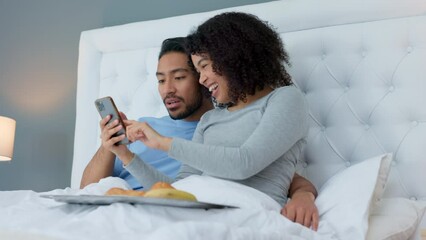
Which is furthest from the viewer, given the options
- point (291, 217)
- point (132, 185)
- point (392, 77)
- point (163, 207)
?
point (132, 185)

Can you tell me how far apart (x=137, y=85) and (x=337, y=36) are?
84 centimetres

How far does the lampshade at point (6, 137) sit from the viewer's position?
2373mm

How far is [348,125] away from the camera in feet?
5.72

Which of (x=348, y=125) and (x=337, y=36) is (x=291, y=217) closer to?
(x=348, y=125)

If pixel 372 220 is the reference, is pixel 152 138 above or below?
above

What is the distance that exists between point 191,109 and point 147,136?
47 centimetres

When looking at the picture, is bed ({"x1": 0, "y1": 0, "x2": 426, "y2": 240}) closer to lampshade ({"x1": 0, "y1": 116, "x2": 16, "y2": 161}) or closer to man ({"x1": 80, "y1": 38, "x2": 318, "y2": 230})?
man ({"x1": 80, "y1": 38, "x2": 318, "y2": 230})

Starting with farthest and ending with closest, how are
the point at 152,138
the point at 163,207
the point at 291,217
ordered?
1. the point at 152,138
2. the point at 291,217
3. the point at 163,207

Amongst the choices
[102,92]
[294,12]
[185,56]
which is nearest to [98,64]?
[102,92]

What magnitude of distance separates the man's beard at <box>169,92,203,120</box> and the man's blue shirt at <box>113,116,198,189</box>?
4 cm

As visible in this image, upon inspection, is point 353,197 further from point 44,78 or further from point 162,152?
point 44,78

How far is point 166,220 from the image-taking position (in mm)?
955

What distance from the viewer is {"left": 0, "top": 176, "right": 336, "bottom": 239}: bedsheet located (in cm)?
82

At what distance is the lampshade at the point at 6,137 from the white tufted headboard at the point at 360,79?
1.20 metres
